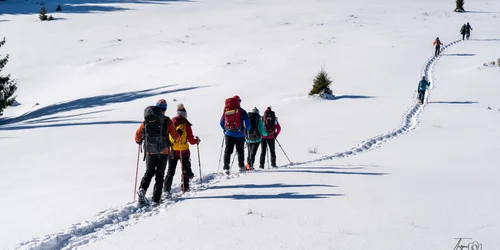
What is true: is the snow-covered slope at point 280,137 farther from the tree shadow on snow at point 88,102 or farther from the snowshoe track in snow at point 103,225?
the tree shadow on snow at point 88,102

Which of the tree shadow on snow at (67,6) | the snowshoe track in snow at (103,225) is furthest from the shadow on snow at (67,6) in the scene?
the snowshoe track in snow at (103,225)

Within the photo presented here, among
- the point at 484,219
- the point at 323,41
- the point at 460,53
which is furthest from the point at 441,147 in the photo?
the point at 323,41

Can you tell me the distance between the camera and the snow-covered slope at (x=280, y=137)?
6.78 m

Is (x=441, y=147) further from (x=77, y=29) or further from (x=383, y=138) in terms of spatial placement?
(x=77, y=29)

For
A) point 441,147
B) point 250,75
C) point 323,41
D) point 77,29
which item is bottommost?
point 441,147

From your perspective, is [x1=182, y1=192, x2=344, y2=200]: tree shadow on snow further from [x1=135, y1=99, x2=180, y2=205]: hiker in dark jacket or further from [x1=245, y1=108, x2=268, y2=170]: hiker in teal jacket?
[x1=245, y1=108, x2=268, y2=170]: hiker in teal jacket

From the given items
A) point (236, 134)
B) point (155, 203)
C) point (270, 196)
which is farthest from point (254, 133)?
point (155, 203)

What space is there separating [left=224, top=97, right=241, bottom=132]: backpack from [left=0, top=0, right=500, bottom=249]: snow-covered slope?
44.0 inches

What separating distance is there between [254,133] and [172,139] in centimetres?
333

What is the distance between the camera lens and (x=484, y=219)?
6.72 metres

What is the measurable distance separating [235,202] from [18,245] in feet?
10.4

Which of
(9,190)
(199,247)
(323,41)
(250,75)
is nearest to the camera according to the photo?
(199,247)

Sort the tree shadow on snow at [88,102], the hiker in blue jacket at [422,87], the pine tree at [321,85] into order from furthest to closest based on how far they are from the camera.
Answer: the tree shadow on snow at [88,102] < the pine tree at [321,85] < the hiker in blue jacket at [422,87]

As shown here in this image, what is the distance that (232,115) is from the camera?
428 inches
